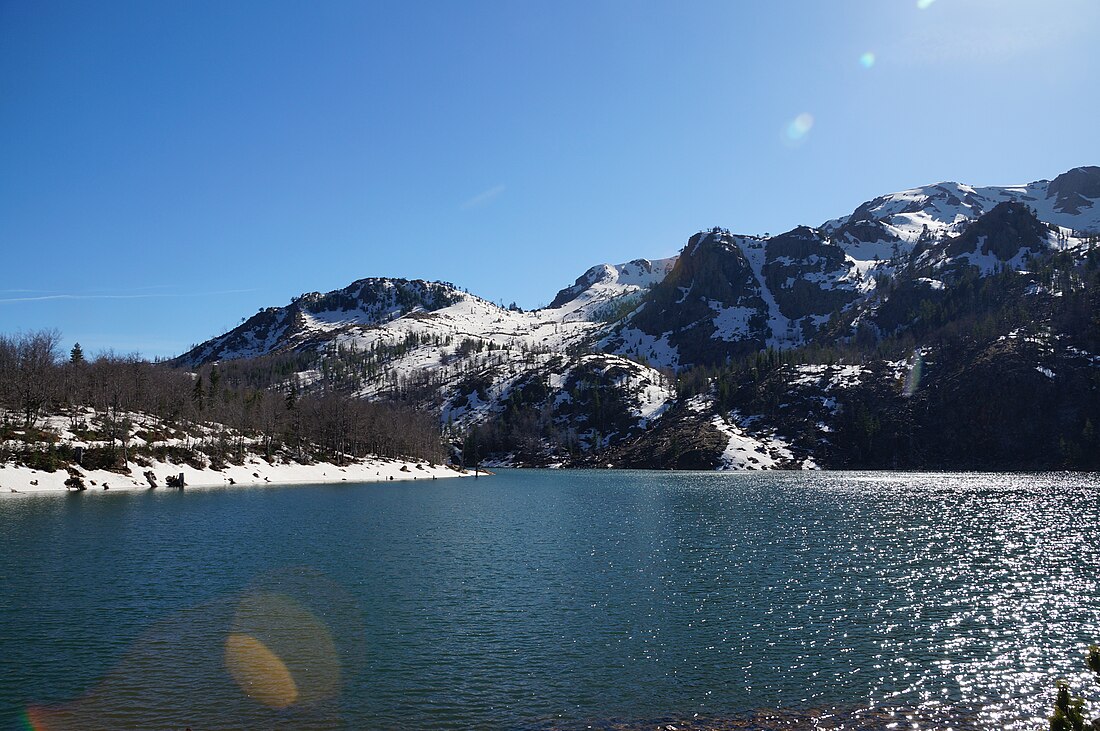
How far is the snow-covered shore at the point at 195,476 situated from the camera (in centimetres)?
11119

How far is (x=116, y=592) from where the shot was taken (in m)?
43.2

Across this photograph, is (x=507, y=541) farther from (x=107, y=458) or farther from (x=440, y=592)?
(x=107, y=458)

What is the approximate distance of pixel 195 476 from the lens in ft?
467

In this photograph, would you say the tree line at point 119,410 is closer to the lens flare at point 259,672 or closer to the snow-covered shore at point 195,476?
the snow-covered shore at point 195,476

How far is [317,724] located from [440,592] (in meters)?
22.2

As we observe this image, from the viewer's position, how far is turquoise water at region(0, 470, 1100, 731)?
89.4 feet

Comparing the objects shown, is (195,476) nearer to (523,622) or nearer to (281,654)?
(281,654)

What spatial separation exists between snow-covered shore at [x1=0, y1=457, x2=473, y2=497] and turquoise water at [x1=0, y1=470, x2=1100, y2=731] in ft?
124

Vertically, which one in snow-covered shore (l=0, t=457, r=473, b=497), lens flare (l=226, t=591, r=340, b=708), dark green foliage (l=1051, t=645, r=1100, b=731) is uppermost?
dark green foliage (l=1051, t=645, r=1100, b=731)

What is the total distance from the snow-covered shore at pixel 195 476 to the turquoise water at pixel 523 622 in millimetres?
37922

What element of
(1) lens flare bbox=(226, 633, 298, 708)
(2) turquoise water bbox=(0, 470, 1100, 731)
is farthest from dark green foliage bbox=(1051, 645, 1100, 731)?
(1) lens flare bbox=(226, 633, 298, 708)

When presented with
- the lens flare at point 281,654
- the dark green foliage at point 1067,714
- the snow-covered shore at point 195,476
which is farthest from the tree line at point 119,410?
the dark green foliage at point 1067,714

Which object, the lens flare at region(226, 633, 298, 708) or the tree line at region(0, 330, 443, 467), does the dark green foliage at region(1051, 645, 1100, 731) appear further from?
the tree line at region(0, 330, 443, 467)

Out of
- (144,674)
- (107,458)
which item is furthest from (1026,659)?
(107,458)
